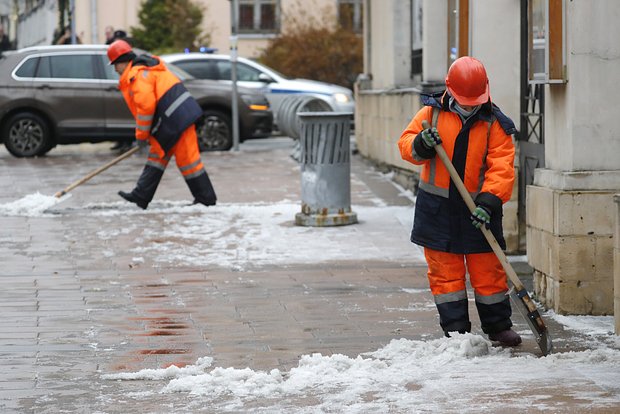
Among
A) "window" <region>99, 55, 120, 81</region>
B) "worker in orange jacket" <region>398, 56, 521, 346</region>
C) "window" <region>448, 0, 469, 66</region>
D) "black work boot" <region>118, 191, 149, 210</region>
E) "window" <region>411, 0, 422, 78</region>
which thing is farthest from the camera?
"window" <region>99, 55, 120, 81</region>

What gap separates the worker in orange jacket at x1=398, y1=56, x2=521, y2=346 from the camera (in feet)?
24.1

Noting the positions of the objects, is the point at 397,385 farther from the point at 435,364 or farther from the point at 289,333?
the point at 289,333

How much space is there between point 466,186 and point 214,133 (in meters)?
15.3

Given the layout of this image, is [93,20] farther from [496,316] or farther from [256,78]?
[496,316]

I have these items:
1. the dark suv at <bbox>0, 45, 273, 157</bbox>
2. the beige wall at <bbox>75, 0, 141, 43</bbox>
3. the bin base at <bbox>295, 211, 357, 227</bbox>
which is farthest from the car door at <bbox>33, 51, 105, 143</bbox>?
the beige wall at <bbox>75, 0, 141, 43</bbox>

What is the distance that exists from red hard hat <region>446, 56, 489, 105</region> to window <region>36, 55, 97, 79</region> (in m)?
15.6

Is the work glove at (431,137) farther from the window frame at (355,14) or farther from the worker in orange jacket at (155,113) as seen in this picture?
the window frame at (355,14)

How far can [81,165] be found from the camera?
20375 millimetres

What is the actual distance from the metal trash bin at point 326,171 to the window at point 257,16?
108 ft

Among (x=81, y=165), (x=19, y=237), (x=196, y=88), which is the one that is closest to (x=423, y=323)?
(x=19, y=237)

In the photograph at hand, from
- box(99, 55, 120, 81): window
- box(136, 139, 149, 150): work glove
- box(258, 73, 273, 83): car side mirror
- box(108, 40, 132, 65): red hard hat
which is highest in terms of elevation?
box(108, 40, 132, 65): red hard hat

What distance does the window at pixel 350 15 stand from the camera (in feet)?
126

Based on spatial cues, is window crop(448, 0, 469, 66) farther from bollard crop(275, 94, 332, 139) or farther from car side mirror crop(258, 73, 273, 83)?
car side mirror crop(258, 73, 273, 83)

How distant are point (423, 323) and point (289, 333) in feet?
2.69
